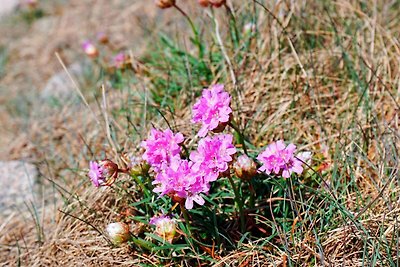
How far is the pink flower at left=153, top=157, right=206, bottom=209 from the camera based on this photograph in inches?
61.2

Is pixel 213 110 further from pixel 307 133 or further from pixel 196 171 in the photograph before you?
pixel 307 133

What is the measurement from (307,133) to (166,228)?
71cm

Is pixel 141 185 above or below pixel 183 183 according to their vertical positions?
below

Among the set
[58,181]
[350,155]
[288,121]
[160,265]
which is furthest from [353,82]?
[58,181]

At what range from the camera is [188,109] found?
7.71ft

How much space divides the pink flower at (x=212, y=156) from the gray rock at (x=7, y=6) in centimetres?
300

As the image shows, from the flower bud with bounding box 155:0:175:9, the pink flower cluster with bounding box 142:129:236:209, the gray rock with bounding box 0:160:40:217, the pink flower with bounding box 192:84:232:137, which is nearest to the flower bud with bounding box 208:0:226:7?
the flower bud with bounding box 155:0:175:9

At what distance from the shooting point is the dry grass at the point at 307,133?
1729mm

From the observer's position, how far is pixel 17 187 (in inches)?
98.0

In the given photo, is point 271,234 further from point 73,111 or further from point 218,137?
point 73,111

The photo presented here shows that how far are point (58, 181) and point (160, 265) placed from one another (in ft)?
2.82

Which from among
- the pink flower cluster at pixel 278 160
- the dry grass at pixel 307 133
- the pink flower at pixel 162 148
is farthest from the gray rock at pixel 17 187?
the pink flower cluster at pixel 278 160

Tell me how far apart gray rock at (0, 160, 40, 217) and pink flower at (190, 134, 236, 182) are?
953 millimetres

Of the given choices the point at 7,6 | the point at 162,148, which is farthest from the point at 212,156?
the point at 7,6
